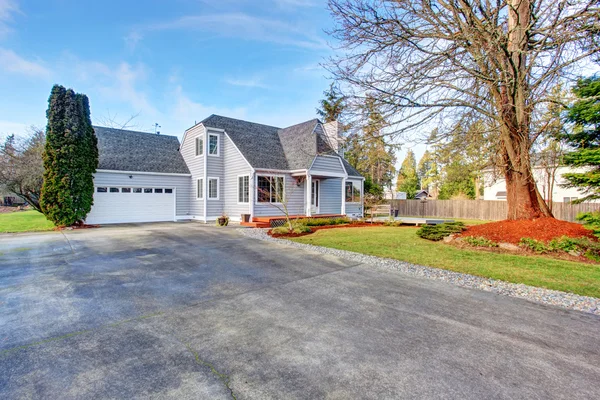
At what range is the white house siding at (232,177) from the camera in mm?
15539

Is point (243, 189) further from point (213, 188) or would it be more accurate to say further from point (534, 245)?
point (534, 245)

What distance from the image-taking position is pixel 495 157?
1044 centimetres

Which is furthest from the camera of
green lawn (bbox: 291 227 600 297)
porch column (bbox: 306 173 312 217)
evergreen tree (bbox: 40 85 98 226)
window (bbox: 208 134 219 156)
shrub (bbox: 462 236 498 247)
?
window (bbox: 208 134 219 156)

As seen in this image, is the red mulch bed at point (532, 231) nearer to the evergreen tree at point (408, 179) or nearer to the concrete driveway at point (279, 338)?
the concrete driveway at point (279, 338)

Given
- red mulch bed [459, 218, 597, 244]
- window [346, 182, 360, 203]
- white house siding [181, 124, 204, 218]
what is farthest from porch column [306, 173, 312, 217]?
red mulch bed [459, 218, 597, 244]

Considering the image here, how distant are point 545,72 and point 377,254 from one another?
609 centimetres

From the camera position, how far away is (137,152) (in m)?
17.7

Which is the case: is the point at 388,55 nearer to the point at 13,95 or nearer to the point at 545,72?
the point at 545,72

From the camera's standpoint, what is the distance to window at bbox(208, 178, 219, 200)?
16.8m

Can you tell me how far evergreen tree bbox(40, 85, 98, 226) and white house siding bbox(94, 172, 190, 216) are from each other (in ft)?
5.13

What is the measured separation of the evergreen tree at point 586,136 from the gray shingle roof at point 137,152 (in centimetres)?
→ 1817

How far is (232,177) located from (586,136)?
14.6 metres

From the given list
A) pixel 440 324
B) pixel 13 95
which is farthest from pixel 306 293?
pixel 13 95

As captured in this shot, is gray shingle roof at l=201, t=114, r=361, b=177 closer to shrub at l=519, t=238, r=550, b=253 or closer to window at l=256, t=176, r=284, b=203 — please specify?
window at l=256, t=176, r=284, b=203
